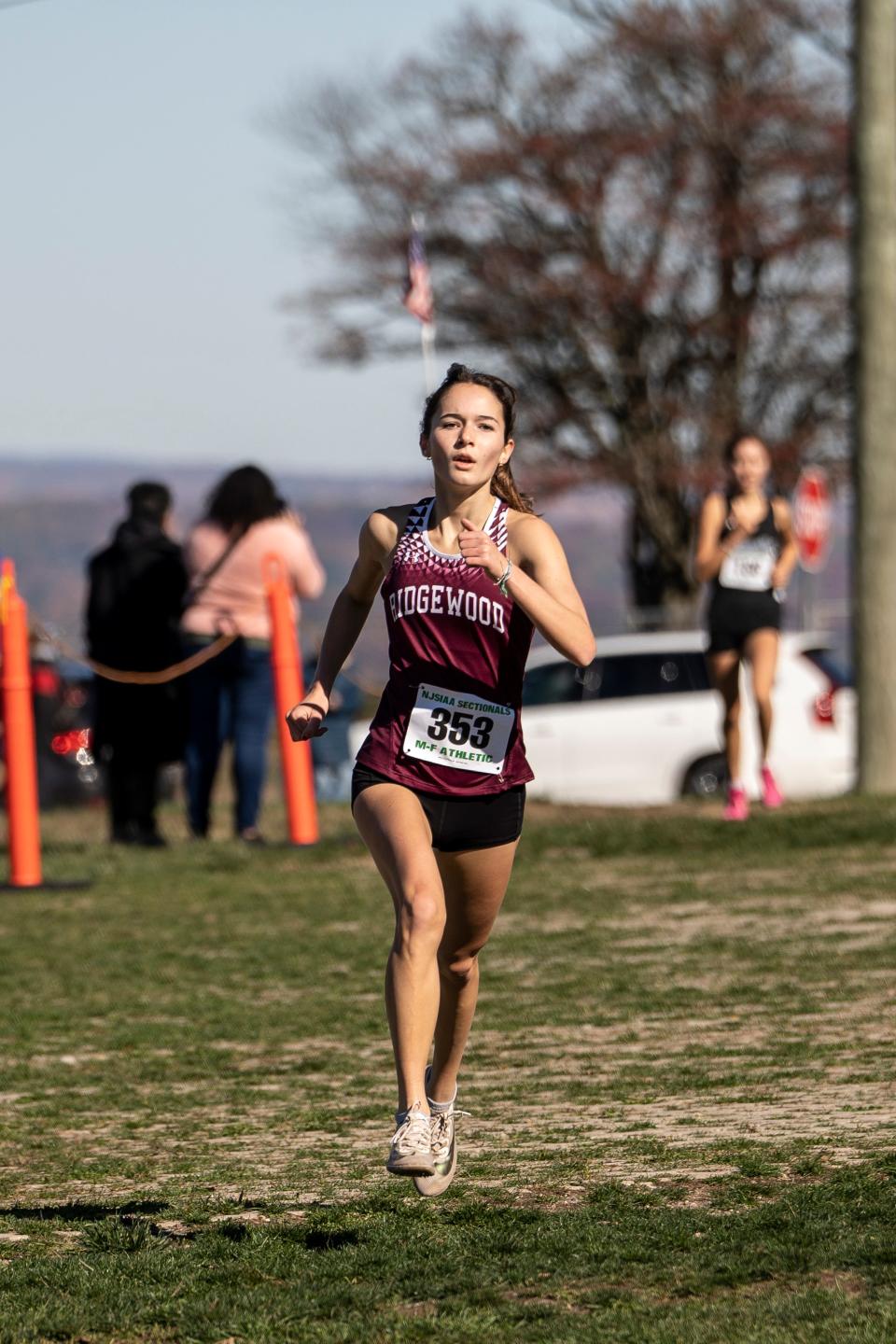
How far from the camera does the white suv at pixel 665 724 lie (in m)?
18.7

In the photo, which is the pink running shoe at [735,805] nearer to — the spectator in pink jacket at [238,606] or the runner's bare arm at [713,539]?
the runner's bare arm at [713,539]

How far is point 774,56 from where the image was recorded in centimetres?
3841

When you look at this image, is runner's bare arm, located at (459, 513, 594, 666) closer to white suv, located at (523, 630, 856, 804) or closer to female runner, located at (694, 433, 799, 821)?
female runner, located at (694, 433, 799, 821)

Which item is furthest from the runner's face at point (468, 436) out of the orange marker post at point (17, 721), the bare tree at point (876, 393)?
the bare tree at point (876, 393)

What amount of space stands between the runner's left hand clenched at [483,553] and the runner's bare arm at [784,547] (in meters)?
7.98

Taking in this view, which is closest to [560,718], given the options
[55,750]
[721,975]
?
[55,750]

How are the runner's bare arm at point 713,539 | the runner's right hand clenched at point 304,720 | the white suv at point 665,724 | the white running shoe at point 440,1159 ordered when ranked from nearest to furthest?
the white running shoe at point 440,1159
the runner's right hand clenched at point 304,720
the runner's bare arm at point 713,539
the white suv at point 665,724

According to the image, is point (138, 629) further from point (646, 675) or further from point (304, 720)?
point (304, 720)

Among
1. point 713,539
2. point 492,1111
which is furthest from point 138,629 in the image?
point 492,1111

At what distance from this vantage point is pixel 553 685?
20031 millimetres

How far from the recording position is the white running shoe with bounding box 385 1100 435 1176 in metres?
4.81

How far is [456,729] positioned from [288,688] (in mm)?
7936

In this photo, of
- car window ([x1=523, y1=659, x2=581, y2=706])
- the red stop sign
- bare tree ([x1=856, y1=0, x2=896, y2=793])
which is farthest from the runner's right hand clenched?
the red stop sign

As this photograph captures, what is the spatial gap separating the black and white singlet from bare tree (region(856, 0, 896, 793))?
181 cm
